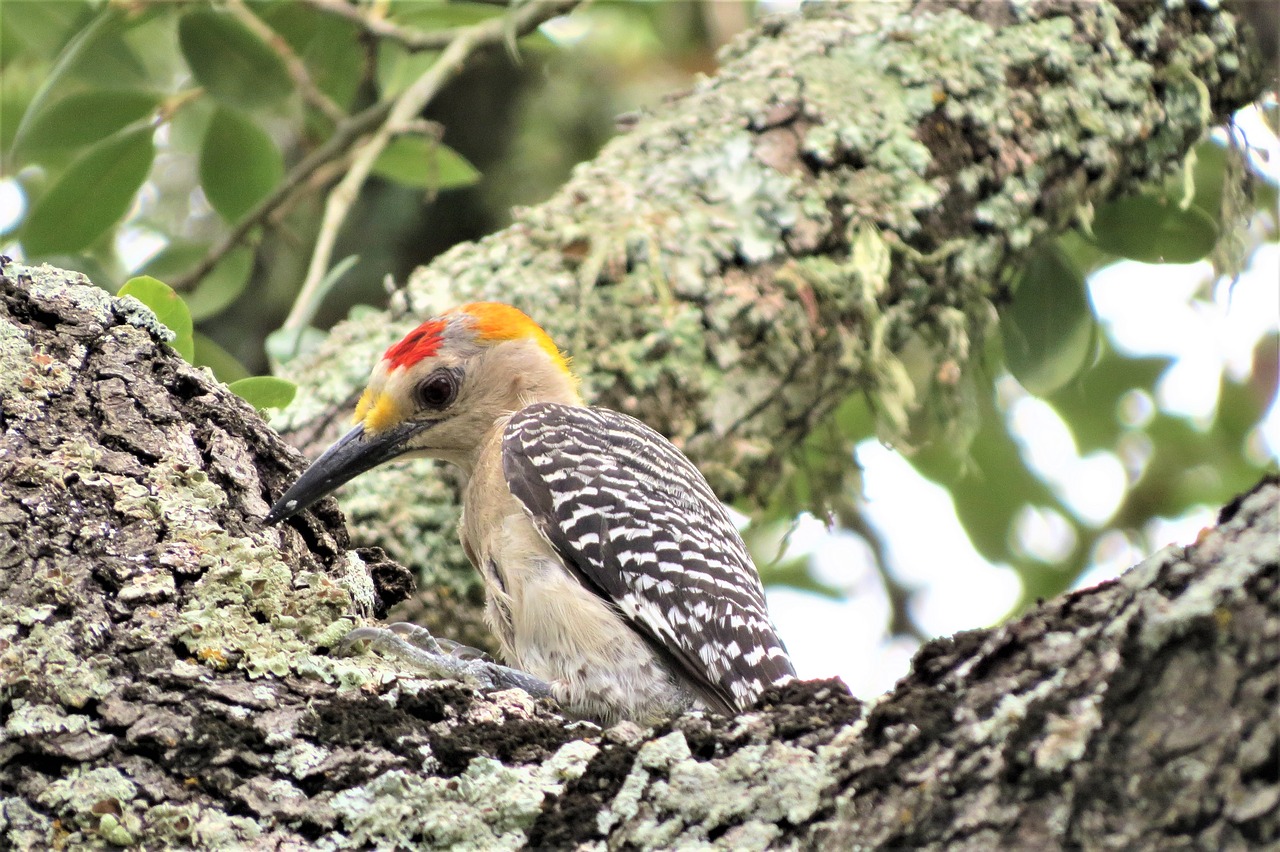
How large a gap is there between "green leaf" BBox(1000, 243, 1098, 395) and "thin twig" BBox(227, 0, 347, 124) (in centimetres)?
303

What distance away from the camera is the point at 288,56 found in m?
4.91

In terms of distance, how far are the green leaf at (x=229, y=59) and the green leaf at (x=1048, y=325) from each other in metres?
3.16

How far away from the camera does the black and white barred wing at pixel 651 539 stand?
11.7ft

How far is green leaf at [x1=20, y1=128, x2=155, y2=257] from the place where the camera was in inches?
177

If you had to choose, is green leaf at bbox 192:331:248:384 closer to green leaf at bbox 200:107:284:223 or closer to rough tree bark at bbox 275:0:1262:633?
rough tree bark at bbox 275:0:1262:633

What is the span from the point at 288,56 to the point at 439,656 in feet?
9.53

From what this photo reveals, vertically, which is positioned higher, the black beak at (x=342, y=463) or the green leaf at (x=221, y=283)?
the green leaf at (x=221, y=283)

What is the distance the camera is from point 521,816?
204 centimetres

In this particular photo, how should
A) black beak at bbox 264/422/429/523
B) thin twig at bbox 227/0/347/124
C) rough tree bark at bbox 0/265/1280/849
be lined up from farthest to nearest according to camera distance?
1. thin twig at bbox 227/0/347/124
2. black beak at bbox 264/422/429/523
3. rough tree bark at bbox 0/265/1280/849

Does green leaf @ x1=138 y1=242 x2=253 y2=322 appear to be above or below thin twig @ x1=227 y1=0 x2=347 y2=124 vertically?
below

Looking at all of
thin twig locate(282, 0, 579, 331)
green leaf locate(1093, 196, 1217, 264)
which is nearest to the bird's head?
thin twig locate(282, 0, 579, 331)

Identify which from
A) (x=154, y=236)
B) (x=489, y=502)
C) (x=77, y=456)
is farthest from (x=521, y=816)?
(x=154, y=236)

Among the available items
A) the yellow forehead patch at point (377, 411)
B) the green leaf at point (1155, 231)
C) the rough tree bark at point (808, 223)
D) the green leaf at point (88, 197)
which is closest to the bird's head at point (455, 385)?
the yellow forehead patch at point (377, 411)

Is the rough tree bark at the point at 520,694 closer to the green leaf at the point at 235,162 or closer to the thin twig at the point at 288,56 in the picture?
the green leaf at the point at 235,162
